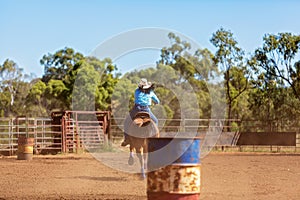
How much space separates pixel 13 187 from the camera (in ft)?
32.8

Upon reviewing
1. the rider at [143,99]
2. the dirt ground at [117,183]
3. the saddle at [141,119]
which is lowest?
the dirt ground at [117,183]

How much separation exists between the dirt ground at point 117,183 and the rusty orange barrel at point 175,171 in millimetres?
1711

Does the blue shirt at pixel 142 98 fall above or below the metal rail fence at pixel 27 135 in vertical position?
above

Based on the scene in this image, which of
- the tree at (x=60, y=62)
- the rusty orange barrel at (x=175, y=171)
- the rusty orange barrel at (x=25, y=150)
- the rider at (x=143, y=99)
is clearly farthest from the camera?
the tree at (x=60, y=62)

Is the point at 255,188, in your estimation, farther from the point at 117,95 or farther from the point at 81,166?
the point at 117,95

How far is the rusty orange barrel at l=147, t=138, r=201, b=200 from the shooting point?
6789 millimetres

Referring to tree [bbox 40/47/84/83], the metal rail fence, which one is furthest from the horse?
tree [bbox 40/47/84/83]

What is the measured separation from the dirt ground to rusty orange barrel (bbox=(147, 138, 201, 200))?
5.61 ft

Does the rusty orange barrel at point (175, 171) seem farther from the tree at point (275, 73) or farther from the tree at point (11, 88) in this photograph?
the tree at point (11, 88)

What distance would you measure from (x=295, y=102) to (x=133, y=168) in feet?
65.5

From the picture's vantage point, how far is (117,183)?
10.7 m

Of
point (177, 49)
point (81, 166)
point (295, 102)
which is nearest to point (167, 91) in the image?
point (177, 49)

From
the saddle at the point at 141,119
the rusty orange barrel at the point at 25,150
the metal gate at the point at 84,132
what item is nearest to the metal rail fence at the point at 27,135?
the metal gate at the point at 84,132

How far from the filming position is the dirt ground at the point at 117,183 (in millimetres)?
8883
